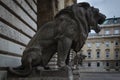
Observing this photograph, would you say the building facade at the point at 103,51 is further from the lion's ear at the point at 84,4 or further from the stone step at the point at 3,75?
the stone step at the point at 3,75

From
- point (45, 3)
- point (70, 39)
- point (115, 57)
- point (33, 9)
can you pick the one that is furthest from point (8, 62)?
point (115, 57)

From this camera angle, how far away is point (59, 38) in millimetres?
5707

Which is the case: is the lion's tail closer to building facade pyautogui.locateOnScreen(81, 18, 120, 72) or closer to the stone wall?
the stone wall

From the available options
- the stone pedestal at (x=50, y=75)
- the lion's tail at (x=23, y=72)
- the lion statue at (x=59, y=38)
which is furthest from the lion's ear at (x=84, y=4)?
the lion's tail at (x=23, y=72)

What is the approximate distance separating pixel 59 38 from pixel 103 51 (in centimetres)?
8315

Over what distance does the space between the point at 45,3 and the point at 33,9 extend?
21.9 feet

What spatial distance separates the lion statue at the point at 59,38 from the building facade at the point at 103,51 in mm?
80249

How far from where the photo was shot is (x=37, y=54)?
5734 millimetres

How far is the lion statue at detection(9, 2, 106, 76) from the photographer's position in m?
5.69

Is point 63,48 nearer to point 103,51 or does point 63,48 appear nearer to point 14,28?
point 14,28

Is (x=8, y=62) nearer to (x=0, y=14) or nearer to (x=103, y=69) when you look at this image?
(x=0, y=14)

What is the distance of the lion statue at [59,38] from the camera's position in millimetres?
5688

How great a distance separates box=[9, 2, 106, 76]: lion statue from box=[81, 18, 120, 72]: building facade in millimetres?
80249

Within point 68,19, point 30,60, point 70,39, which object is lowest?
point 30,60
